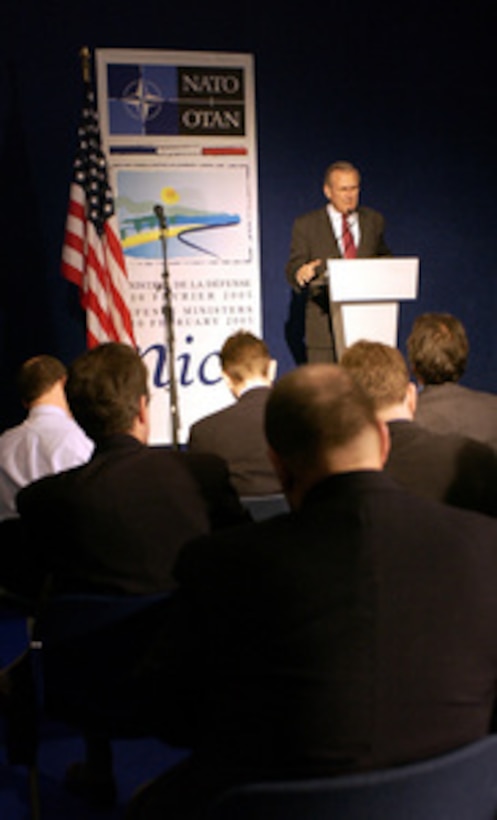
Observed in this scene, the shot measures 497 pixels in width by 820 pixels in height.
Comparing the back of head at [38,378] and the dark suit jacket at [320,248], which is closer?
the back of head at [38,378]

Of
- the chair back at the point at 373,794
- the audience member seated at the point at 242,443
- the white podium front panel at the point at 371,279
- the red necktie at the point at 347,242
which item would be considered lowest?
the audience member seated at the point at 242,443

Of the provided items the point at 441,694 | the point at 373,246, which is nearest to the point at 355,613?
the point at 441,694

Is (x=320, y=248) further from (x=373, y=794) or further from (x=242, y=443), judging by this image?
(x=373, y=794)

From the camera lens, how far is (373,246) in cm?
570

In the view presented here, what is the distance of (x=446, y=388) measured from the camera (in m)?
2.85

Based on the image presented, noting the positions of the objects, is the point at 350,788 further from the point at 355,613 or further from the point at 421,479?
the point at 421,479

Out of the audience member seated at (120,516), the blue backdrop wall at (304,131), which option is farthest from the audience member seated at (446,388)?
the blue backdrop wall at (304,131)

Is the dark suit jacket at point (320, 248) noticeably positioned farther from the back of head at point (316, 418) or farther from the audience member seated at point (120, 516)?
the back of head at point (316, 418)

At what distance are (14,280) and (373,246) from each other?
260 centimetres

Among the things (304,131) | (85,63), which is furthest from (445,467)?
(304,131)

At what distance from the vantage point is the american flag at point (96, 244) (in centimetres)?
571

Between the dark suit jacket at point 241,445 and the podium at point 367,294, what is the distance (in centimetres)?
199

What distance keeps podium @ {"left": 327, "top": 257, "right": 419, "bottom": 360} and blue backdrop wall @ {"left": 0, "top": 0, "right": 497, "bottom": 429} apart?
5.81 feet

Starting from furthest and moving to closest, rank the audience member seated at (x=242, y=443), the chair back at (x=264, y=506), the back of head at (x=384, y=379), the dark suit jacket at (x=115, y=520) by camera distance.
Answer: the audience member seated at (x=242, y=443) → the chair back at (x=264, y=506) → the back of head at (x=384, y=379) → the dark suit jacket at (x=115, y=520)
